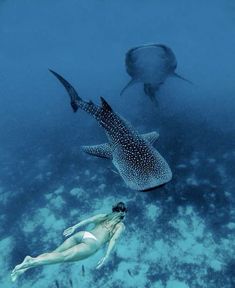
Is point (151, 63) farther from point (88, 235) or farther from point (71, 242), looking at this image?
point (71, 242)

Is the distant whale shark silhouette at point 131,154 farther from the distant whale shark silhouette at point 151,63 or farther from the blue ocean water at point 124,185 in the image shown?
the distant whale shark silhouette at point 151,63

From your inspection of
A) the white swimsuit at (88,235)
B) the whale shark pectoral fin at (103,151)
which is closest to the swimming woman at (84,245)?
the white swimsuit at (88,235)

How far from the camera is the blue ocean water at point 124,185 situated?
29.2 feet

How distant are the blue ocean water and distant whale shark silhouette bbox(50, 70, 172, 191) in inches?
102

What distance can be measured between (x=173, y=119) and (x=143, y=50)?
3.59 meters

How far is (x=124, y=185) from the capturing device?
37.3 feet

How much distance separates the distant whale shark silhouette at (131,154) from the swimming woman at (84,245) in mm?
888

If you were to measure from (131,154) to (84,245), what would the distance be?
107 inches

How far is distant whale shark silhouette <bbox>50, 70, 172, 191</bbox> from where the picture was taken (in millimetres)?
7645

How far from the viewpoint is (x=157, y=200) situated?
34.6 ft

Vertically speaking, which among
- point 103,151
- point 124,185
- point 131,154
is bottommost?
point 124,185

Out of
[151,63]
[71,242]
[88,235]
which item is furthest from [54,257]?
[151,63]

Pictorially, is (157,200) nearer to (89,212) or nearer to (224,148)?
(89,212)

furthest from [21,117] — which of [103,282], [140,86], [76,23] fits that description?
[76,23]
